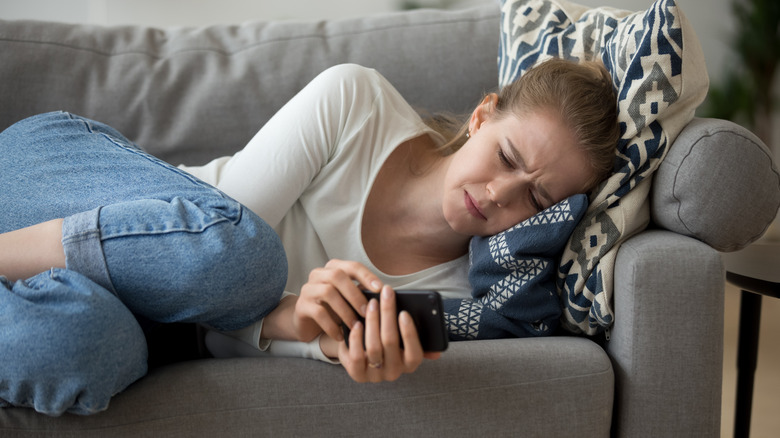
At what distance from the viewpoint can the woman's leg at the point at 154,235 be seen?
0.80m

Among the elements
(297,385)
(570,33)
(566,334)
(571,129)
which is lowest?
(566,334)

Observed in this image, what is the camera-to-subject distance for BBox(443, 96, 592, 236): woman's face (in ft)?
3.47

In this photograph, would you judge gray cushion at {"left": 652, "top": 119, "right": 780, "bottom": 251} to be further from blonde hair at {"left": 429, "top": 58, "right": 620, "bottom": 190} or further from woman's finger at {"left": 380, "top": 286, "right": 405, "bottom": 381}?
woman's finger at {"left": 380, "top": 286, "right": 405, "bottom": 381}

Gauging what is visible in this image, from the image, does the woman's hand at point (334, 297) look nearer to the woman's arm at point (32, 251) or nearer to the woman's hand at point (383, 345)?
the woman's hand at point (383, 345)

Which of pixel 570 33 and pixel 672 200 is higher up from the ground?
pixel 570 33

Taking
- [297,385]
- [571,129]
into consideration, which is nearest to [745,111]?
[571,129]

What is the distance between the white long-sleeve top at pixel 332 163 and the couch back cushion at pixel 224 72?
0.27 m

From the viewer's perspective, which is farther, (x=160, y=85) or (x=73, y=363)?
(x=160, y=85)

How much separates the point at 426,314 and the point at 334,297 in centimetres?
11

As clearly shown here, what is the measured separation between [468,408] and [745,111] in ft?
7.93

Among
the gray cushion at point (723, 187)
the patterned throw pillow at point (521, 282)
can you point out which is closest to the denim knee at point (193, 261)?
the patterned throw pillow at point (521, 282)

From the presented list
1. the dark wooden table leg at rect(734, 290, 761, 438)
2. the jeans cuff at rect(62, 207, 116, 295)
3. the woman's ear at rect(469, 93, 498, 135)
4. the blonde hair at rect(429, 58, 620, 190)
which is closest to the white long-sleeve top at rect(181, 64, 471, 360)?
the woman's ear at rect(469, 93, 498, 135)

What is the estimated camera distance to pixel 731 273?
1.15m

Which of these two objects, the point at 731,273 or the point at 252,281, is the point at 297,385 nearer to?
the point at 252,281
